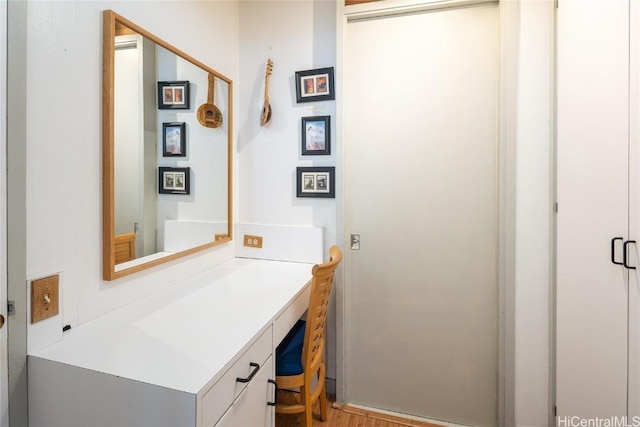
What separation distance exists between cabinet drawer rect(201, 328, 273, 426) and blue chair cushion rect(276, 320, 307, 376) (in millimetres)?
281

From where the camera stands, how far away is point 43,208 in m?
0.97

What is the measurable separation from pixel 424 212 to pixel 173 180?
1.31 m

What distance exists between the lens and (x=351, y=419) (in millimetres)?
1771

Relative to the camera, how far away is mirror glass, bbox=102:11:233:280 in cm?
119

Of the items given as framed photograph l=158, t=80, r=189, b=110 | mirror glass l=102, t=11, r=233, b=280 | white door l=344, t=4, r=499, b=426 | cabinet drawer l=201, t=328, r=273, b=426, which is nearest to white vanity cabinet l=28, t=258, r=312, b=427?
cabinet drawer l=201, t=328, r=273, b=426

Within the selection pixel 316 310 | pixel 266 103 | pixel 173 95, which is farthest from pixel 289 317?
pixel 266 103

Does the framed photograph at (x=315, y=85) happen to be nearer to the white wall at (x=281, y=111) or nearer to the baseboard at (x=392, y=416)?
the white wall at (x=281, y=111)

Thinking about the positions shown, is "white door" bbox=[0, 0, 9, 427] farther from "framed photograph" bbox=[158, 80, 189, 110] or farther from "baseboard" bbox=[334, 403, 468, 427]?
"baseboard" bbox=[334, 403, 468, 427]

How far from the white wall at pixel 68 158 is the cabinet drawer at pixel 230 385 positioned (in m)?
0.57

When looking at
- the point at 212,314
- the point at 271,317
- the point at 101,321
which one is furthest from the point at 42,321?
the point at 271,317

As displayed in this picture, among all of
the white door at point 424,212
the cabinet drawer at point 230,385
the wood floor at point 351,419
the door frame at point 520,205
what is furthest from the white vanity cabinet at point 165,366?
the door frame at point 520,205

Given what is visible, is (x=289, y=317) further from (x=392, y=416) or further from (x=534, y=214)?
(x=534, y=214)

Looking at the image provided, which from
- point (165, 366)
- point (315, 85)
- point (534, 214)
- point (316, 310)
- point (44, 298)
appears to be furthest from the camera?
point (315, 85)

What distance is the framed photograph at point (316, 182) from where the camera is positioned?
6.23ft
